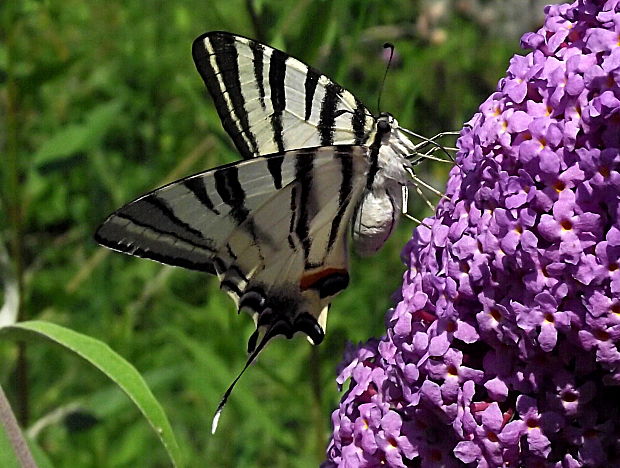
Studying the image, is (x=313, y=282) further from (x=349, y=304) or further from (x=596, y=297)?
(x=349, y=304)

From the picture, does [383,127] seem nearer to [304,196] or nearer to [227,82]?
[304,196]

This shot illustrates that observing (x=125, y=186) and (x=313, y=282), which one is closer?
(x=313, y=282)

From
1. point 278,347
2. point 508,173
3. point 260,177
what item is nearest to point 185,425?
point 278,347

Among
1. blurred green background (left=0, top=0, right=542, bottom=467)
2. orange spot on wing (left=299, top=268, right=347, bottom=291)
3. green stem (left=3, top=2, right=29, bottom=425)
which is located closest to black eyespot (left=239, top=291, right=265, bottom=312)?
orange spot on wing (left=299, top=268, right=347, bottom=291)

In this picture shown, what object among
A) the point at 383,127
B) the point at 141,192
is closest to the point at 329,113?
the point at 383,127

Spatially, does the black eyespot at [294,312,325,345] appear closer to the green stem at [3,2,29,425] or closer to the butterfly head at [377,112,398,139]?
the butterfly head at [377,112,398,139]

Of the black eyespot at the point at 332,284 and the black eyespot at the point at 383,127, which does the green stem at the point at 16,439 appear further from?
the black eyespot at the point at 383,127
